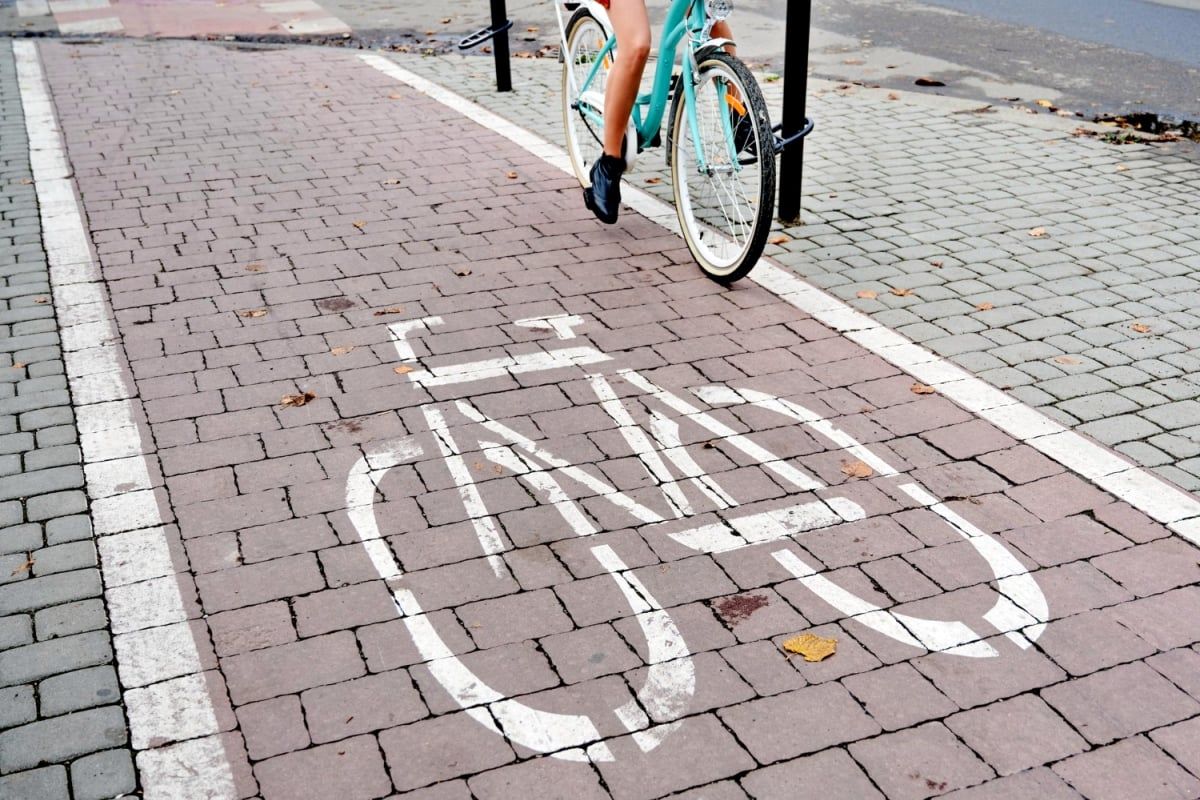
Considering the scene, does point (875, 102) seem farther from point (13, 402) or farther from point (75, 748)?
point (75, 748)

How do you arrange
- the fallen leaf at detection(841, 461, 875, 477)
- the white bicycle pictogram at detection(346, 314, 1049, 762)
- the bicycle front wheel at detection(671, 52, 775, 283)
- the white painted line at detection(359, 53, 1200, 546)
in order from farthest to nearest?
the bicycle front wheel at detection(671, 52, 775, 283) → the fallen leaf at detection(841, 461, 875, 477) → the white painted line at detection(359, 53, 1200, 546) → the white bicycle pictogram at detection(346, 314, 1049, 762)

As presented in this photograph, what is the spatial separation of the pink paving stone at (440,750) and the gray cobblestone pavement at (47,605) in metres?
0.64

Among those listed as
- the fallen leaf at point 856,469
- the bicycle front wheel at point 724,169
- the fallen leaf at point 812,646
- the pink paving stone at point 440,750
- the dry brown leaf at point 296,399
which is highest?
the bicycle front wheel at point 724,169

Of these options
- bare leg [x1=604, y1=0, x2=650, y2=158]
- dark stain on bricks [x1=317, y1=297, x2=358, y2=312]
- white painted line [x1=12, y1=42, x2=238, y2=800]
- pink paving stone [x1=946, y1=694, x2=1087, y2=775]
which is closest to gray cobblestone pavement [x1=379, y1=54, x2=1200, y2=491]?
bare leg [x1=604, y1=0, x2=650, y2=158]

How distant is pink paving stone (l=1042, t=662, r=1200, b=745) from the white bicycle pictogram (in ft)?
0.73

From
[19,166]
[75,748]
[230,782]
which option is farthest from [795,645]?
[19,166]

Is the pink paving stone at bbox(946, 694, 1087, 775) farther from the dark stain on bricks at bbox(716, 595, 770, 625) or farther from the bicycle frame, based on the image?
the bicycle frame

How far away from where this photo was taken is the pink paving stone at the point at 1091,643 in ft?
11.0

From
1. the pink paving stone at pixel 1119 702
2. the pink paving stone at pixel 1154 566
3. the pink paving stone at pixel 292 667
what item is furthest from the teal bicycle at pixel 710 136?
the pink paving stone at pixel 292 667

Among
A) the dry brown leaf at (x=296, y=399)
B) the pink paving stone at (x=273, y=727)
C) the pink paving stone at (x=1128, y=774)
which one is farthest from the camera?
the dry brown leaf at (x=296, y=399)

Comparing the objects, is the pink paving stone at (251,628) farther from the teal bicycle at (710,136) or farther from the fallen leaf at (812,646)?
the teal bicycle at (710,136)

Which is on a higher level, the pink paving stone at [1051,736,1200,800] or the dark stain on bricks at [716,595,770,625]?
the dark stain on bricks at [716,595,770,625]

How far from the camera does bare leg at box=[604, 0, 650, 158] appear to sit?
240 inches

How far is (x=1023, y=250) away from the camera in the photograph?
6426 millimetres
